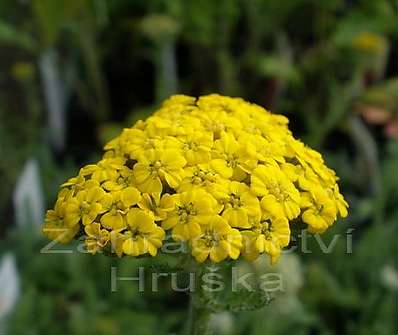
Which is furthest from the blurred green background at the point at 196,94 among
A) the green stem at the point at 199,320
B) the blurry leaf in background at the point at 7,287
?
the green stem at the point at 199,320

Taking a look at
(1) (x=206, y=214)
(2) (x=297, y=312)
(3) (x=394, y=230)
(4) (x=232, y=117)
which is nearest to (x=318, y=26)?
(3) (x=394, y=230)

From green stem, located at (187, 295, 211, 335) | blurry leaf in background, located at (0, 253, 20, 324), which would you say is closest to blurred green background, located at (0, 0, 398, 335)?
blurry leaf in background, located at (0, 253, 20, 324)

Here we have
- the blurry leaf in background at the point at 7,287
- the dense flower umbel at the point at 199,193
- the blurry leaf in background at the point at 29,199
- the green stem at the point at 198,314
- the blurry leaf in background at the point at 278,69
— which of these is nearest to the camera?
the dense flower umbel at the point at 199,193

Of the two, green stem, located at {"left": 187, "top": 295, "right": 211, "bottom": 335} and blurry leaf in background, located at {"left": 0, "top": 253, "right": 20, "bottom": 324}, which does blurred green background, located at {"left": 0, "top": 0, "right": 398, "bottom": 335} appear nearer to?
blurry leaf in background, located at {"left": 0, "top": 253, "right": 20, "bottom": 324}

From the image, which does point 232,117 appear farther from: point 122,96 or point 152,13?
point 122,96

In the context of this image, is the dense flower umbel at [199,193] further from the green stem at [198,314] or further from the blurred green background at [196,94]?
the blurred green background at [196,94]

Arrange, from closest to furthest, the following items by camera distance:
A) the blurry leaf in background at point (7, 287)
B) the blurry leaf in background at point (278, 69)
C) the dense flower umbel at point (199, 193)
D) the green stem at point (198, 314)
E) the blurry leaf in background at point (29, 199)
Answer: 1. the dense flower umbel at point (199, 193)
2. the green stem at point (198, 314)
3. the blurry leaf in background at point (7, 287)
4. the blurry leaf in background at point (29, 199)
5. the blurry leaf in background at point (278, 69)

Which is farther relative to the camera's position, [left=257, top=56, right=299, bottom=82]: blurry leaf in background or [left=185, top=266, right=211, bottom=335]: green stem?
[left=257, top=56, right=299, bottom=82]: blurry leaf in background
